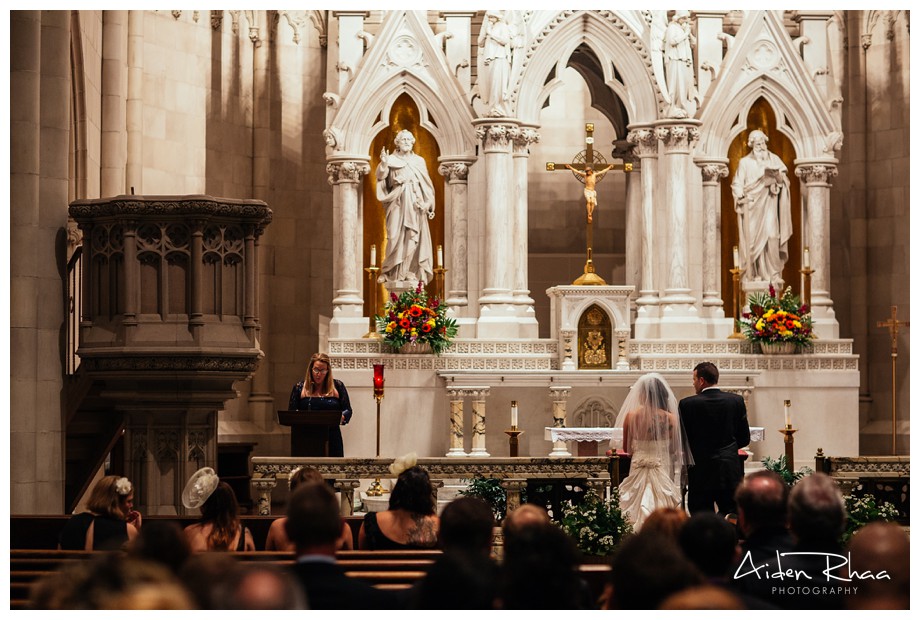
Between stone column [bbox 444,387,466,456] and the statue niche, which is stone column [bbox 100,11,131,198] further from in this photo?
the statue niche

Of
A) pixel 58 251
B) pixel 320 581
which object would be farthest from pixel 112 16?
pixel 320 581

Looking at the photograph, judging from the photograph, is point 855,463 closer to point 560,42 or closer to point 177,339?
point 177,339

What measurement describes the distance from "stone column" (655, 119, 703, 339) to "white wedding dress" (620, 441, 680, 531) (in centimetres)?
659

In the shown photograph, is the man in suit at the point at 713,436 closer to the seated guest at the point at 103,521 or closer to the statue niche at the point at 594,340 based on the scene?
the seated guest at the point at 103,521

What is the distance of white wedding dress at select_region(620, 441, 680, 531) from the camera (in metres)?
10.1

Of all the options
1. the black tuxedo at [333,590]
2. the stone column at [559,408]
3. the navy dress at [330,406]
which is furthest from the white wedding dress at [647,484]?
the black tuxedo at [333,590]

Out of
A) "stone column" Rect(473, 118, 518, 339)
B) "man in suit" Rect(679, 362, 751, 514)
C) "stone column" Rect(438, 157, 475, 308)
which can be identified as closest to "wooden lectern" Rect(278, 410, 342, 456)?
"man in suit" Rect(679, 362, 751, 514)

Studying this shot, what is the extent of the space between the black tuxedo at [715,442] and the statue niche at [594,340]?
22.0 ft

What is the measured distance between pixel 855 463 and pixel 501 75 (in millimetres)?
7619

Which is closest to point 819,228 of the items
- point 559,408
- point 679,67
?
point 679,67

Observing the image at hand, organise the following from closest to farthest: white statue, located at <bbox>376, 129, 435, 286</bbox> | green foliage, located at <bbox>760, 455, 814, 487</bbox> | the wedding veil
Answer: the wedding veil → green foliage, located at <bbox>760, 455, 814, 487</bbox> → white statue, located at <bbox>376, 129, 435, 286</bbox>

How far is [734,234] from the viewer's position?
58.1ft

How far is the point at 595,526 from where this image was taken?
9562 millimetres

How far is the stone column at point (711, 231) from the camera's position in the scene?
17297 millimetres
